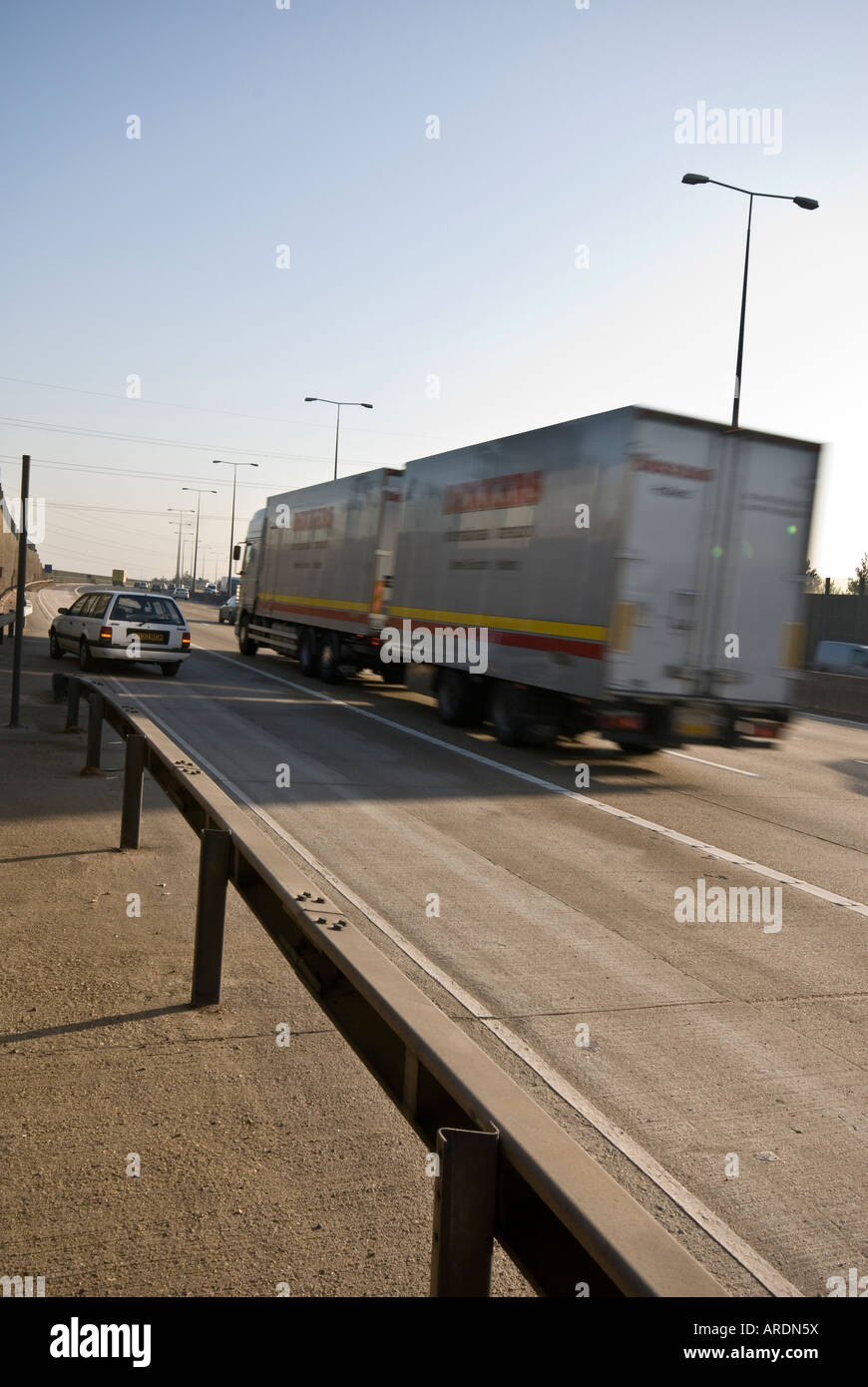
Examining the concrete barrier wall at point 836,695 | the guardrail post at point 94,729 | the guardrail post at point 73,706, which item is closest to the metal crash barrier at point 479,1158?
the guardrail post at point 94,729

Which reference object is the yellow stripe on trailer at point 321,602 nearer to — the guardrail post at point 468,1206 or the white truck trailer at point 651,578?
the white truck trailer at point 651,578

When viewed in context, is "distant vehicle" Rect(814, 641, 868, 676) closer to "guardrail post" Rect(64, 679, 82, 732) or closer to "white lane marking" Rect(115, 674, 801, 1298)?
"guardrail post" Rect(64, 679, 82, 732)

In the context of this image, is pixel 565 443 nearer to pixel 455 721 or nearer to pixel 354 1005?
pixel 455 721

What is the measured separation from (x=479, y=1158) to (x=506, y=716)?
13113 millimetres

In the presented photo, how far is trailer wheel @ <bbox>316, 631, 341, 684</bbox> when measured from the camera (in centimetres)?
2322

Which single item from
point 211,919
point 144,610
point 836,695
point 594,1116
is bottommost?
point 594,1116

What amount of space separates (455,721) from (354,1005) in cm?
1328

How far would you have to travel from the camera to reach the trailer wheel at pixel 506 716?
15109 mm

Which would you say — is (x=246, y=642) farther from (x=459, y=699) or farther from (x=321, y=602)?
(x=459, y=699)

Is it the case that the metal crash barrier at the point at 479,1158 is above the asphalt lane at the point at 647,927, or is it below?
above

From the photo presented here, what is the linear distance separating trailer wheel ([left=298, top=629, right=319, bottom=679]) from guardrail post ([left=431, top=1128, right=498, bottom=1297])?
22350 mm

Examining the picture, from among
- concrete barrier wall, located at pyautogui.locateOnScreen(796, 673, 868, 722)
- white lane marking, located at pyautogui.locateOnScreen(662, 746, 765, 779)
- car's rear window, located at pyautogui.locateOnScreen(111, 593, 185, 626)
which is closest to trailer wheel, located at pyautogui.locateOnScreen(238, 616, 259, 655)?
car's rear window, located at pyautogui.locateOnScreen(111, 593, 185, 626)

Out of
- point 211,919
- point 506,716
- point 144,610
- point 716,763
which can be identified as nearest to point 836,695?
point 716,763

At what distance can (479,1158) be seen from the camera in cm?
228
